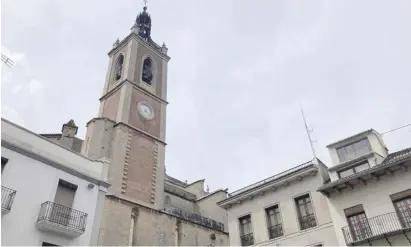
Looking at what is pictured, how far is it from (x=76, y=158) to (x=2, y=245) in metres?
5.21

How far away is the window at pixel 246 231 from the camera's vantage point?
765 inches

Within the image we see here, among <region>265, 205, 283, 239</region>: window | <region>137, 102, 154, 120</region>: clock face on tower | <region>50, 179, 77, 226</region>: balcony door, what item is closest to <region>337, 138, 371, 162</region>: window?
<region>265, 205, 283, 239</region>: window

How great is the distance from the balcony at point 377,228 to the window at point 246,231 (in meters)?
5.23

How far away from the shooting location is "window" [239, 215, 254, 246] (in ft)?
63.8

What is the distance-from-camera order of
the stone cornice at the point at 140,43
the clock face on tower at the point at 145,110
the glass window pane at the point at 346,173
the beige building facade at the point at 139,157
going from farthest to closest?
the stone cornice at the point at 140,43 < the clock face on tower at the point at 145,110 < the beige building facade at the point at 139,157 < the glass window pane at the point at 346,173

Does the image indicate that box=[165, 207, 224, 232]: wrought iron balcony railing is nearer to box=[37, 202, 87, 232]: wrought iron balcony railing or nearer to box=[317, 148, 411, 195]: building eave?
box=[37, 202, 87, 232]: wrought iron balcony railing

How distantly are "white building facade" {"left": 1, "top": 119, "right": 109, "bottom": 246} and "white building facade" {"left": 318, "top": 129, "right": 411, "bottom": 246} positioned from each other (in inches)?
439

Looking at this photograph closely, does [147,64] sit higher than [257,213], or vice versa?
[147,64]

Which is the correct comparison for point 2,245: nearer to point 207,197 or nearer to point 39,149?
point 39,149

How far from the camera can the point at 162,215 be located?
91.6 ft

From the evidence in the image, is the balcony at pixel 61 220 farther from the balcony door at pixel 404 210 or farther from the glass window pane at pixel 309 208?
the balcony door at pixel 404 210

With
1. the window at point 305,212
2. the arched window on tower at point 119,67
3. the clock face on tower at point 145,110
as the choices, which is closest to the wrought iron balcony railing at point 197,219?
the clock face on tower at point 145,110

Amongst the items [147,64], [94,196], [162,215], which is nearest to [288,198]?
[94,196]

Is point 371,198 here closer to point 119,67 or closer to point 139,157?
point 139,157
